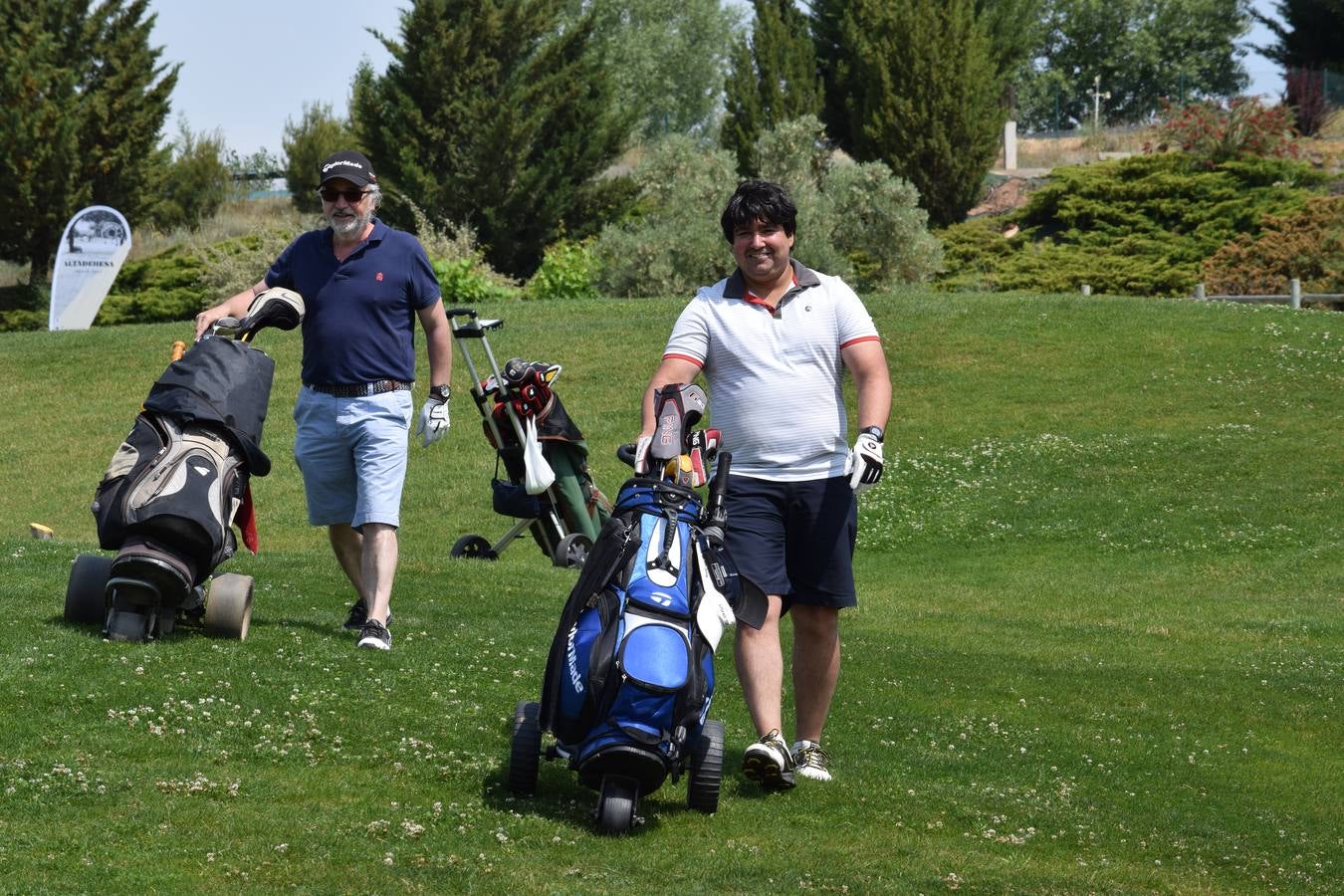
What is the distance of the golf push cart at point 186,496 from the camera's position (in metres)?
7.04

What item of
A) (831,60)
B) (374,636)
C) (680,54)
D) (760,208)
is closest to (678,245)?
(831,60)

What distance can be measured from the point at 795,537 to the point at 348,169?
280 cm

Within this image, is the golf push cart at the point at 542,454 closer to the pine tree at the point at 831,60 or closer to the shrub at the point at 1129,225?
the shrub at the point at 1129,225

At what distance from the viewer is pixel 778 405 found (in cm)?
596

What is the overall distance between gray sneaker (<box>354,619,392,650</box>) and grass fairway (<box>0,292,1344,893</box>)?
12 cm

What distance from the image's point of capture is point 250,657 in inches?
281

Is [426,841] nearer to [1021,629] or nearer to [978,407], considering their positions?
[1021,629]

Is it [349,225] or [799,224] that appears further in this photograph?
[799,224]

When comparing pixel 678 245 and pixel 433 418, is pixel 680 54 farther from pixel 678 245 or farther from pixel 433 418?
pixel 433 418

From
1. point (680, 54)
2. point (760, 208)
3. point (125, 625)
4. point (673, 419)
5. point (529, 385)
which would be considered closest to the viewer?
point (673, 419)

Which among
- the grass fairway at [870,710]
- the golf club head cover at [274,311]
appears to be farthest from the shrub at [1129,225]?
the golf club head cover at [274,311]

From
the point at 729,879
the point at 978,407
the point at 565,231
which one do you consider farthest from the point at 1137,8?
the point at 729,879

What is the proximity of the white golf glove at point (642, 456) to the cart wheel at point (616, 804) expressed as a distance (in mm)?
1024

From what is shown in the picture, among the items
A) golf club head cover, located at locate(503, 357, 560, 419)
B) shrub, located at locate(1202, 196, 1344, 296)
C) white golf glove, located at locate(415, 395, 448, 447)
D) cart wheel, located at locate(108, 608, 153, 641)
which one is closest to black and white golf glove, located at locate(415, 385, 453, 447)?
white golf glove, located at locate(415, 395, 448, 447)
